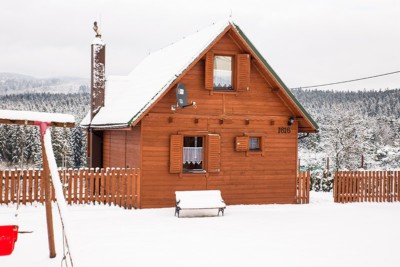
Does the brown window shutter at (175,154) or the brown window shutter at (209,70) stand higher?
the brown window shutter at (209,70)

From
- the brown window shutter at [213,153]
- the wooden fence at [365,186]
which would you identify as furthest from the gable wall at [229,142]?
the wooden fence at [365,186]

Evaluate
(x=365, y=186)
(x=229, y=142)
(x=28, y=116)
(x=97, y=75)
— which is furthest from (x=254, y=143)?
(x=28, y=116)

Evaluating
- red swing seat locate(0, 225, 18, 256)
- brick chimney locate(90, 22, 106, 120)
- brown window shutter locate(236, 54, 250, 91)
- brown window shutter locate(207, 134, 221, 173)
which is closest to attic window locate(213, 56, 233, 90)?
brown window shutter locate(236, 54, 250, 91)

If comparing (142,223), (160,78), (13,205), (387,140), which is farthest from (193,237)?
(387,140)

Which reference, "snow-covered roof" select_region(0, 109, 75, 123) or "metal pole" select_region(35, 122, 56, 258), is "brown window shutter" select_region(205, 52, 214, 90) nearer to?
"metal pole" select_region(35, 122, 56, 258)

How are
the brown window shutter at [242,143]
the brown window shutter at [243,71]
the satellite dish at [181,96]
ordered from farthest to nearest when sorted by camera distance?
the brown window shutter at [242,143]
the brown window shutter at [243,71]
the satellite dish at [181,96]

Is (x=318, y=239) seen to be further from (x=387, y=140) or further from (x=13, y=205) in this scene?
(x=387, y=140)

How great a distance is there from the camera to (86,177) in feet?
49.7

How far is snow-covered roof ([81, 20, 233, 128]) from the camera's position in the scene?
51.7 feet

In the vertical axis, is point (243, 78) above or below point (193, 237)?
above

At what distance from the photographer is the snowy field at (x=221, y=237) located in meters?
9.15

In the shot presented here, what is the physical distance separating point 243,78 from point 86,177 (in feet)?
21.7

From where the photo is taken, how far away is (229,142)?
17.0m

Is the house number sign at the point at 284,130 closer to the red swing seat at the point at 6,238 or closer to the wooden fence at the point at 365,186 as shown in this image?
the wooden fence at the point at 365,186
